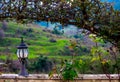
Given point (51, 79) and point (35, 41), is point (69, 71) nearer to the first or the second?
point (51, 79)

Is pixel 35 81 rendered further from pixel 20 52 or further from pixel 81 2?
pixel 81 2

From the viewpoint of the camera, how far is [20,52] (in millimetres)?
5539

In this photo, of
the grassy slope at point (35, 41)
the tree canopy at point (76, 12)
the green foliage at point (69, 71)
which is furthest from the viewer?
the grassy slope at point (35, 41)

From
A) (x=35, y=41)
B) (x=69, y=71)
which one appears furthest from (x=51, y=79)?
(x=35, y=41)

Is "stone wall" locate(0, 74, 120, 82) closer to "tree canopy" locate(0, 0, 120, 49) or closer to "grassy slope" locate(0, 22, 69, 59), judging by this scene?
"tree canopy" locate(0, 0, 120, 49)

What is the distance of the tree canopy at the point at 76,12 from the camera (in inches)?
99.5

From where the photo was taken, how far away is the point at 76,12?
8.38 ft

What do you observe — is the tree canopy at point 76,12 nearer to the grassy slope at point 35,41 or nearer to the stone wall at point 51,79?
the stone wall at point 51,79

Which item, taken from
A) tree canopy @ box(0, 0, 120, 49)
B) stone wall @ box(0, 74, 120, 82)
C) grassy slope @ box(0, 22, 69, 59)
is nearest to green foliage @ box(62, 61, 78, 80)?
stone wall @ box(0, 74, 120, 82)

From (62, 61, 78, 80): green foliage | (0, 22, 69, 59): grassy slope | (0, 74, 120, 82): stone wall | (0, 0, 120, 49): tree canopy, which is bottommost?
(0, 22, 69, 59): grassy slope

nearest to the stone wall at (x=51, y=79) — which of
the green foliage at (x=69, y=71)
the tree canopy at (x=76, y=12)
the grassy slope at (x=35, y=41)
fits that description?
the green foliage at (x=69, y=71)

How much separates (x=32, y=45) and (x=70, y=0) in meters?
31.6

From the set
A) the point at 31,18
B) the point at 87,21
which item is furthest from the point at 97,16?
the point at 31,18

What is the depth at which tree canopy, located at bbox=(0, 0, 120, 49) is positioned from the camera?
2.53 metres
